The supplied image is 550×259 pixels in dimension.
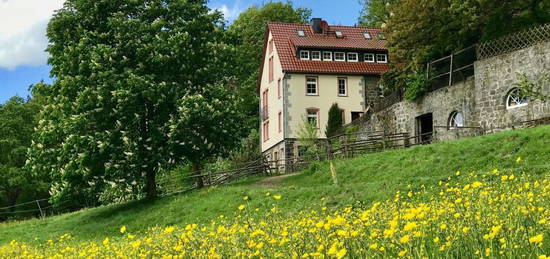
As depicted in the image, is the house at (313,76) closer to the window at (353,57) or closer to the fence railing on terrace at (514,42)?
the window at (353,57)

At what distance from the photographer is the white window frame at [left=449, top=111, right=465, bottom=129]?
34078mm

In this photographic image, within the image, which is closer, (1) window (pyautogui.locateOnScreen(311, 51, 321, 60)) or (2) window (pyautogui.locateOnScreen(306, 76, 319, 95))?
(2) window (pyautogui.locateOnScreen(306, 76, 319, 95))

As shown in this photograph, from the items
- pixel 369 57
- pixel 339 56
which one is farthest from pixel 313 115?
pixel 369 57

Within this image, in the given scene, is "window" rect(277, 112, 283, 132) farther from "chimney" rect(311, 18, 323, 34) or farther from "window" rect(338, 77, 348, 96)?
"chimney" rect(311, 18, 323, 34)

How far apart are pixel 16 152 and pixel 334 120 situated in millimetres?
28709

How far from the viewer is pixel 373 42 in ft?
174

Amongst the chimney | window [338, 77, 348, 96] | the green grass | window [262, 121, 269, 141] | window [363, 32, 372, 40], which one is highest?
the chimney

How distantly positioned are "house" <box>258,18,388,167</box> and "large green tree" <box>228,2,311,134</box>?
33.2 ft

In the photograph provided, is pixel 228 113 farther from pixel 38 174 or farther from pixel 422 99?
pixel 422 99

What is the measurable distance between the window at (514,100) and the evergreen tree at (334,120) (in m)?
18.4

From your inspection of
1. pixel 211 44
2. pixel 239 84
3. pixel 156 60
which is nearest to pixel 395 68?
pixel 211 44

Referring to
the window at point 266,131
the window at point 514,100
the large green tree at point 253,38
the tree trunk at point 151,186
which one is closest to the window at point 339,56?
the window at point 266,131

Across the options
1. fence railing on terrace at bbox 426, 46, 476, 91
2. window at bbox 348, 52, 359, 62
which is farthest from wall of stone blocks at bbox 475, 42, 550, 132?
window at bbox 348, 52, 359, 62

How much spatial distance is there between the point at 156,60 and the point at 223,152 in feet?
18.8
